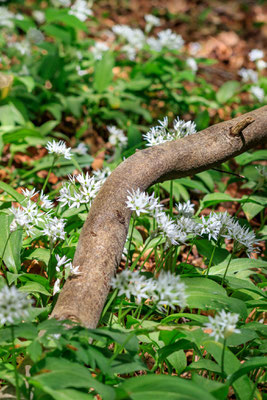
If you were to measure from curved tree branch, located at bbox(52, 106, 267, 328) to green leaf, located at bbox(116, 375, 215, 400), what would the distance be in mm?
292

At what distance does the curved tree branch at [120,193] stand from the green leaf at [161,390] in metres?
0.29

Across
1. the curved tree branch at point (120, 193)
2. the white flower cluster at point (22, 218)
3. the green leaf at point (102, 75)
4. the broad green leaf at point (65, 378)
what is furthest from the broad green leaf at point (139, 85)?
the broad green leaf at point (65, 378)

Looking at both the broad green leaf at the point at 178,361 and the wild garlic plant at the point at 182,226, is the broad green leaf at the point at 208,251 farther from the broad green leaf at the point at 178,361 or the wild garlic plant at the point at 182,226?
the broad green leaf at the point at 178,361

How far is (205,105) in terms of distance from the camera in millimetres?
4891

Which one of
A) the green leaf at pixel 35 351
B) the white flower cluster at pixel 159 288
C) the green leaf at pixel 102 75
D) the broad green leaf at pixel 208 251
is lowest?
the green leaf at pixel 35 351

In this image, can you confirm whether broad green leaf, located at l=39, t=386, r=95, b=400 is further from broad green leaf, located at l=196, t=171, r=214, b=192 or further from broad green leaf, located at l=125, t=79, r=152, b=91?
broad green leaf, located at l=125, t=79, r=152, b=91

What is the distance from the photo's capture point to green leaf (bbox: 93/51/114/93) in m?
4.44

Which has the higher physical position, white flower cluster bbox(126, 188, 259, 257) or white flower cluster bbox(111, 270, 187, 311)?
white flower cluster bbox(126, 188, 259, 257)

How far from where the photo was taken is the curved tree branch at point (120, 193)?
5.88 feet

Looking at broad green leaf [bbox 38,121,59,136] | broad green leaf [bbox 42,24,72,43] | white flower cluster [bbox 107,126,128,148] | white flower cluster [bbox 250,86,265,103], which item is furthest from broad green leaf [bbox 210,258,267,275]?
broad green leaf [bbox 42,24,72,43]

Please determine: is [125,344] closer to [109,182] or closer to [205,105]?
[109,182]

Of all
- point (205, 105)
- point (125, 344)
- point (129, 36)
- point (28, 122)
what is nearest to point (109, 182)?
point (125, 344)

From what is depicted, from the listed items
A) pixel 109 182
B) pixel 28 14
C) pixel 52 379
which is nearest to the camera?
pixel 52 379

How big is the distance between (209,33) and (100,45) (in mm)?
3312
